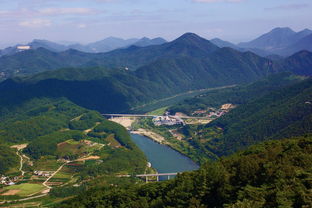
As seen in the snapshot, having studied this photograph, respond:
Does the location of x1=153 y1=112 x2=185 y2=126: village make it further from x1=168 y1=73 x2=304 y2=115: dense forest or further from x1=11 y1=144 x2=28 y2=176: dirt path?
Answer: x1=11 y1=144 x2=28 y2=176: dirt path

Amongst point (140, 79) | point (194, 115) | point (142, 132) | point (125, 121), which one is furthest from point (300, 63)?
point (142, 132)

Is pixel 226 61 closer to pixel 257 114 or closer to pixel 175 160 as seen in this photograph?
pixel 257 114

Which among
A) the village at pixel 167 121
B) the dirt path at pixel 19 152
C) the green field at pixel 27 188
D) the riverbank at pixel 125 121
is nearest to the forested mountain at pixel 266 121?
the village at pixel 167 121

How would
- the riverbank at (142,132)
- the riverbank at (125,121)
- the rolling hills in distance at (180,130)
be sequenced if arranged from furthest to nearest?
the riverbank at (125,121), the riverbank at (142,132), the rolling hills in distance at (180,130)

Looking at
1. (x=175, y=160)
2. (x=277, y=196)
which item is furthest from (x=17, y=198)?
(x=277, y=196)

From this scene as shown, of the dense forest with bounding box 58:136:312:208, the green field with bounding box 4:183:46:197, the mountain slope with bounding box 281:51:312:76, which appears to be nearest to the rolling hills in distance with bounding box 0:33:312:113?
the mountain slope with bounding box 281:51:312:76

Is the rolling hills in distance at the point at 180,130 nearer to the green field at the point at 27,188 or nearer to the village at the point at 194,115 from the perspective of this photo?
the village at the point at 194,115
